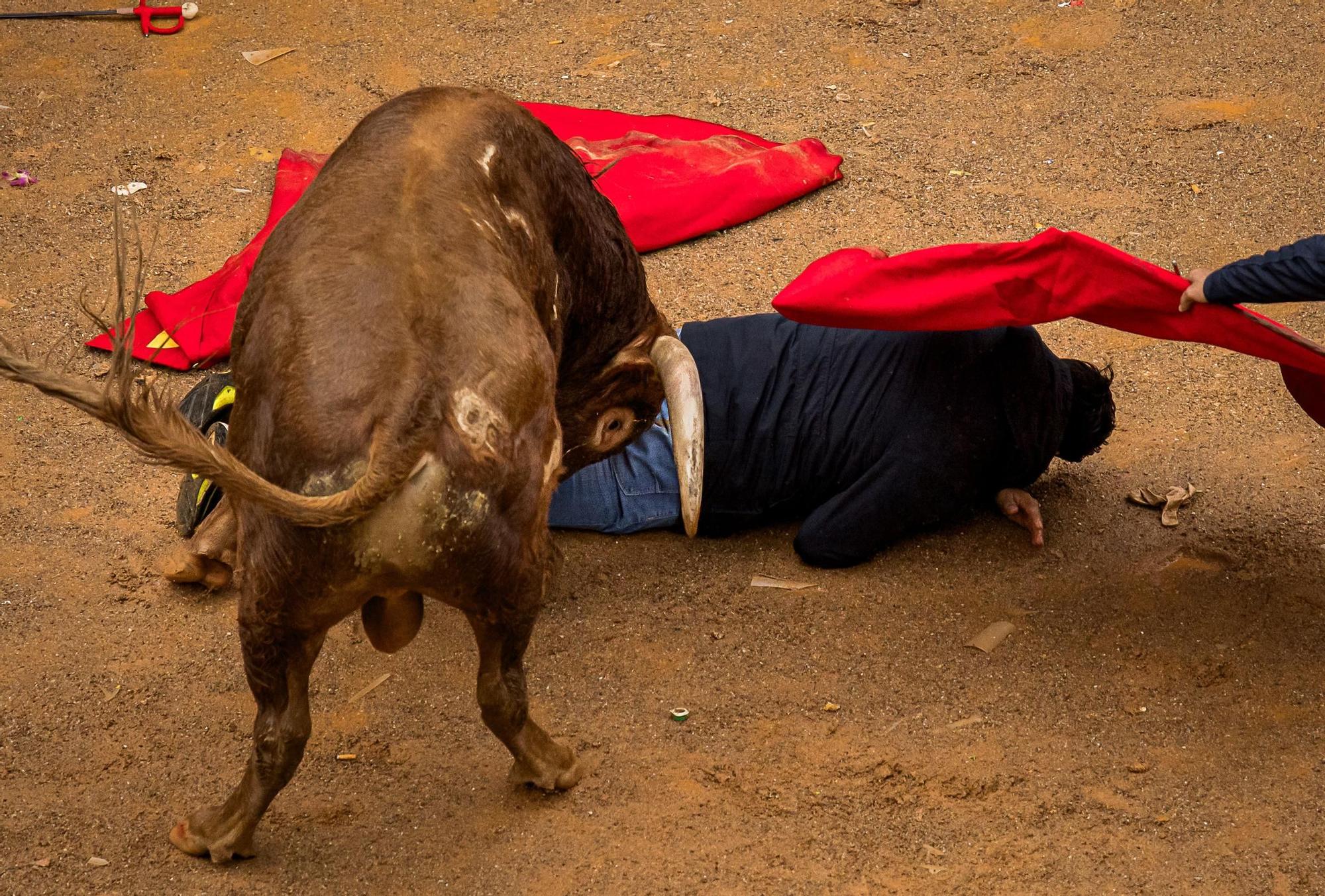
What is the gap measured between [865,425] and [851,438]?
0.06 metres

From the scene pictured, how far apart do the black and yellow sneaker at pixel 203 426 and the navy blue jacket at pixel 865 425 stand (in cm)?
154

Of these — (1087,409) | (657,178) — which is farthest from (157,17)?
(1087,409)

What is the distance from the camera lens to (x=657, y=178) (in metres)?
6.06

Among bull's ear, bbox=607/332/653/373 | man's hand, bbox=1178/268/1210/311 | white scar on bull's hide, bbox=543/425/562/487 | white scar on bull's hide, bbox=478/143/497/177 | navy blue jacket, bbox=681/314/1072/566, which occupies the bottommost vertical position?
navy blue jacket, bbox=681/314/1072/566

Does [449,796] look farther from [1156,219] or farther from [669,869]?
[1156,219]

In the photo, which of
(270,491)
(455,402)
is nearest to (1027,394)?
(455,402)

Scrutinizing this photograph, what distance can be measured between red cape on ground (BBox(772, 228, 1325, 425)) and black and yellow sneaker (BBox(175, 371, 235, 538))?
181 centimetres

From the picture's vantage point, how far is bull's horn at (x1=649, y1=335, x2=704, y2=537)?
11.6ft

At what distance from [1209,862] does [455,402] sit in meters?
2.18

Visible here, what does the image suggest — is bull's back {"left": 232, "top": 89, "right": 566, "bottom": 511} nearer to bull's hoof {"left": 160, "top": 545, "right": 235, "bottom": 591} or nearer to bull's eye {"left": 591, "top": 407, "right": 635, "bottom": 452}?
bull's eye {"left": 591, "top": 407, "right": 635, "bottom": 452}

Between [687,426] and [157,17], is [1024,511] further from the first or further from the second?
[157,17]

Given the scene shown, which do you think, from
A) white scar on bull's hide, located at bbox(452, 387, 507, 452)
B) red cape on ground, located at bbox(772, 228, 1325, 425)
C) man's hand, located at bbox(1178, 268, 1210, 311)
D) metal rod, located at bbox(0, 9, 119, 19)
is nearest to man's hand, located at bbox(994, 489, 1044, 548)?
red cape on ground, located at bbox(772, 228, 1325, 425)

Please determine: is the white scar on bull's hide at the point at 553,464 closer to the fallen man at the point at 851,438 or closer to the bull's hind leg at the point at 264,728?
the bull's hind leg at the point at 264,728

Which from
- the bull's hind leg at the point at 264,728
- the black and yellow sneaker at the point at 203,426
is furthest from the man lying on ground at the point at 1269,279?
the black and yellow sneaker at the point at 203,426
